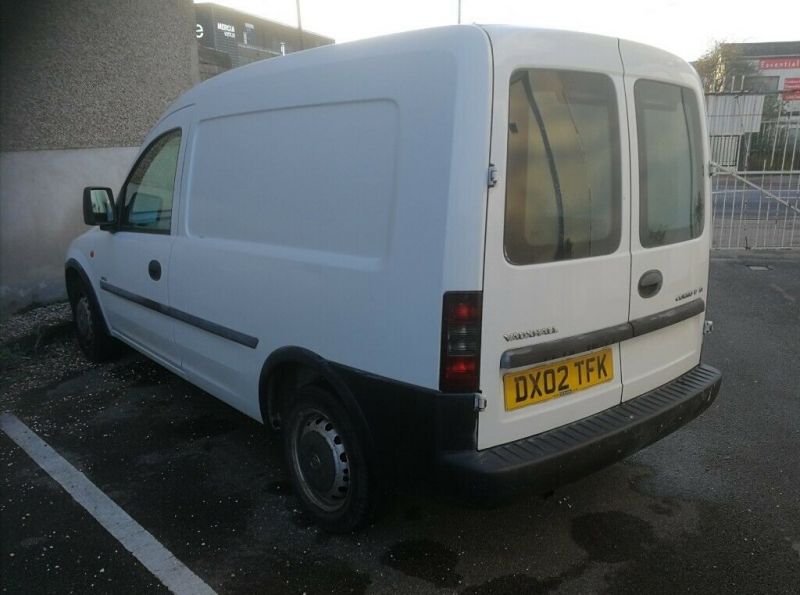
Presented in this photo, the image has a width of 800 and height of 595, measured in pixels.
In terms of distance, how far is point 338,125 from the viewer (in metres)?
2.55

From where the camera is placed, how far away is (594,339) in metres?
2.46

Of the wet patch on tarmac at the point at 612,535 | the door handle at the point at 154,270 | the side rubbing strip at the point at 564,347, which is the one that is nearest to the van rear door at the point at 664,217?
the side rubbing strip at the point at 564,347

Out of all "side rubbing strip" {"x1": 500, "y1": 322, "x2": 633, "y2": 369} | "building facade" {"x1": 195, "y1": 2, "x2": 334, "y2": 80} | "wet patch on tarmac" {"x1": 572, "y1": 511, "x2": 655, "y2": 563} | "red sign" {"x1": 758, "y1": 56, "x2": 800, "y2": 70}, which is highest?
"red sign" {"x1": 758, "y1": 56, "x2": 800, "y2": 70}

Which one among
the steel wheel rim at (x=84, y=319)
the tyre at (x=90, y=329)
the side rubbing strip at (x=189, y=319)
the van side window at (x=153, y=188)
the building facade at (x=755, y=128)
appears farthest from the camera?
the building facade at (x=755, y=128)

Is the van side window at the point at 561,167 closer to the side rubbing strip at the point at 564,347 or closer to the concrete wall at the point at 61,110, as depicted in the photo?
the side rubbing strip at the point at 564,347

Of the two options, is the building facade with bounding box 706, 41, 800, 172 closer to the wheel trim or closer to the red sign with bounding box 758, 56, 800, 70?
the wheel trim

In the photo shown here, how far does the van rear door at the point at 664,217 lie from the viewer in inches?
102

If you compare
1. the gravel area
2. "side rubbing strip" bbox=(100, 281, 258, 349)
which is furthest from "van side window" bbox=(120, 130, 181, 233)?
the gravel area

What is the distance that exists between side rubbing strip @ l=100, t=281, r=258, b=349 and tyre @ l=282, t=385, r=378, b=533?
431mm

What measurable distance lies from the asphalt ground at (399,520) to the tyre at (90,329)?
0.76 m

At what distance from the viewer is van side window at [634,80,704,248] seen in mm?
2621

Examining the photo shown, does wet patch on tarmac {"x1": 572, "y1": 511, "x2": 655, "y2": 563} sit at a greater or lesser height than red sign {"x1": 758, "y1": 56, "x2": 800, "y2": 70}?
lesser

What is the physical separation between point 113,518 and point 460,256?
6.92 ft

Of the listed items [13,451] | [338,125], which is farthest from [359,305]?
[13,451]
